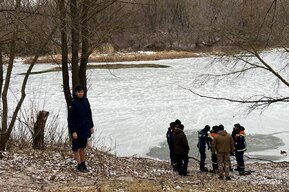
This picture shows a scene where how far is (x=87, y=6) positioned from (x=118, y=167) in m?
3.85

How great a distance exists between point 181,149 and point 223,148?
3.11 ft

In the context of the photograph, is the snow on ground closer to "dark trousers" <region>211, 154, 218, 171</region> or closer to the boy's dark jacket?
"dark trousers" <region>211, 154, 218, 171</region>

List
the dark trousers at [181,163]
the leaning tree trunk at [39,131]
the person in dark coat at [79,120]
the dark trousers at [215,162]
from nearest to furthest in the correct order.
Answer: the person in dark coat at [79,120]
the leaning tree trunk at [39,131]
the dark trousers at [181,163]
the dark trousers at [215,162]

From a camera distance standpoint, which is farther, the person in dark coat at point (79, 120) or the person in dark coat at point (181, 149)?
the person in dark coat at point (181, 149)

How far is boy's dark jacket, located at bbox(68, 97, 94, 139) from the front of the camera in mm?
7453

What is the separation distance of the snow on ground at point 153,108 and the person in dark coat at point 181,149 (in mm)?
3475

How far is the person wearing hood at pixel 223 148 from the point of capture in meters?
9.84

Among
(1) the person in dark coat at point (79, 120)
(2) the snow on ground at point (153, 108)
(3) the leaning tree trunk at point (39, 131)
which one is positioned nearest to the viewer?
(1) the person in dark coat at point (79, 120)

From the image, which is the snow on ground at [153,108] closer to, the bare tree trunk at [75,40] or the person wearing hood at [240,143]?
the bare tree trunk at [75,40]

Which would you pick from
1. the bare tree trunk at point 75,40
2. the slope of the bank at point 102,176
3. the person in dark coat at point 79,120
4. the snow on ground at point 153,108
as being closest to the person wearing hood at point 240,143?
the slope of the bank at point 102,176

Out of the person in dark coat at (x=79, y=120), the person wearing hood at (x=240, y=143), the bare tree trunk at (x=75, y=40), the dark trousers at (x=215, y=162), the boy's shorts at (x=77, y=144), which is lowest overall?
the dark trousers at (x=215, y=162)

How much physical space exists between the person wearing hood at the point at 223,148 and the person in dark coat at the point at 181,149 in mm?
670

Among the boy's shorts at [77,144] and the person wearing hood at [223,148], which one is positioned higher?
the boy's shorts at [77,144]

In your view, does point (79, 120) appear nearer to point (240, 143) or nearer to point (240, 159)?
point (240, 143)
